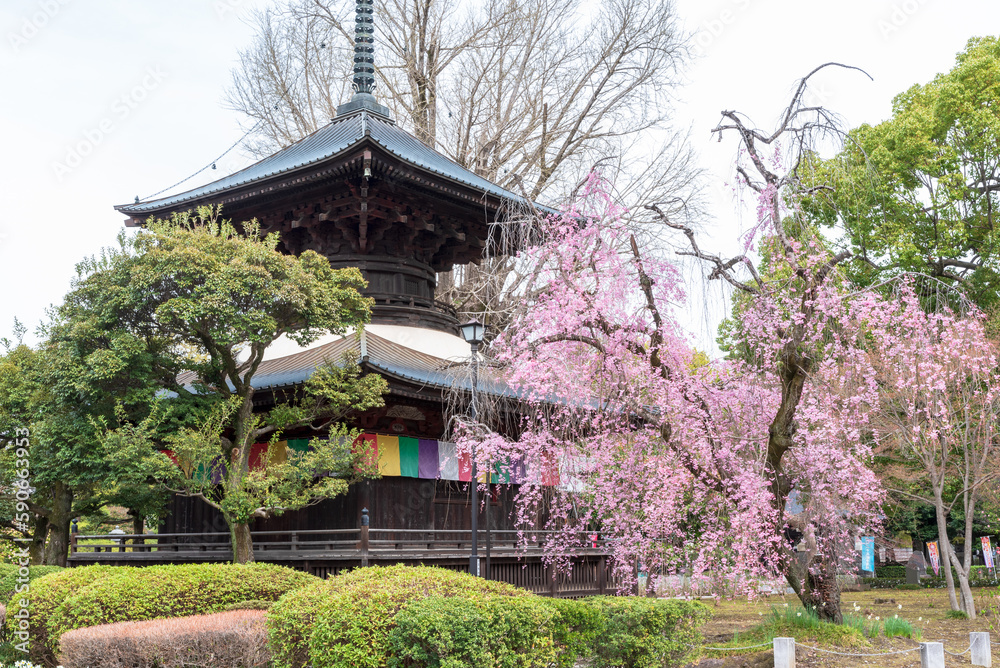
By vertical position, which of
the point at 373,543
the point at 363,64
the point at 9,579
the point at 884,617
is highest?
the point at 363,64

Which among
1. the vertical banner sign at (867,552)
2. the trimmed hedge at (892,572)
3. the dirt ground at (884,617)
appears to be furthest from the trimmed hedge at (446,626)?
the trimmed hedge at (892,572)

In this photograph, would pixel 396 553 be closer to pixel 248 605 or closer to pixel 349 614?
pixel 248 605

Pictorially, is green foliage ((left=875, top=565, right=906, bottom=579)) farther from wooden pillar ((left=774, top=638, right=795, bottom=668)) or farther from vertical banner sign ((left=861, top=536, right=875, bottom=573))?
wooden pillar ((left=774, top=638, right=795, bottom=668))

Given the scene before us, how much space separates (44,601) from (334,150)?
30.3 ft

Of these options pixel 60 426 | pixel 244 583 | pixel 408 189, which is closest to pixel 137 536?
pixel 60 426

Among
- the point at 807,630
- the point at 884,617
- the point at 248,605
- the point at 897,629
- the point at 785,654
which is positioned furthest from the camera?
the point at 884,617

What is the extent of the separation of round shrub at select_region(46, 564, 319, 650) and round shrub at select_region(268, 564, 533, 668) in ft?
7.34

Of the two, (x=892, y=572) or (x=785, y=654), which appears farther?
(x=892, y=572)

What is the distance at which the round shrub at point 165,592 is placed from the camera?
955cm

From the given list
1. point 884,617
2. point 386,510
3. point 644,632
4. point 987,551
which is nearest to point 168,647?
point 644,632

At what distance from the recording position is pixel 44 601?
991cm

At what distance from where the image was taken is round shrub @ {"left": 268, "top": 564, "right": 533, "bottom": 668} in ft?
21.8

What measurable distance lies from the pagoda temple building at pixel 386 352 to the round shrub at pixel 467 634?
509cm

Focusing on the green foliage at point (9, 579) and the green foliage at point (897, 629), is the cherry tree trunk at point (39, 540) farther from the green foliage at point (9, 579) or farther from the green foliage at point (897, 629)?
the green foliage at point (897, 629)
